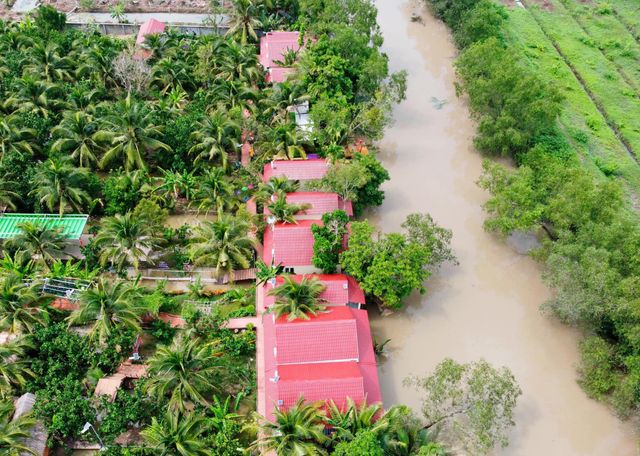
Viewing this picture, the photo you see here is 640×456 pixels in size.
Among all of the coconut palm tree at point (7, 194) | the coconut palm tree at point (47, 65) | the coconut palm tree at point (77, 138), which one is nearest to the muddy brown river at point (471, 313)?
the coconut palm tree at point (77, 138)

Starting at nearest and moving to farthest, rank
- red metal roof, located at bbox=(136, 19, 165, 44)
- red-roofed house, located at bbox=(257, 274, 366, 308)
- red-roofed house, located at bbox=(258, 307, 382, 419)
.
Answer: red-roofed house, located at bbox=(258, 307, 382, 419), red-roofed house, located at bbox=(257, 274, 366, 308), red metal roof, located at bbox=(136, 19, 165, 44)

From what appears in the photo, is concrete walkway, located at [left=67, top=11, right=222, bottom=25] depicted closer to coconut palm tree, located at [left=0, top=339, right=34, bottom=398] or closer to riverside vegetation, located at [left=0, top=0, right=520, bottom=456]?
riverside vegetation, located at [left=0, top=0, right=520, bottom=456]

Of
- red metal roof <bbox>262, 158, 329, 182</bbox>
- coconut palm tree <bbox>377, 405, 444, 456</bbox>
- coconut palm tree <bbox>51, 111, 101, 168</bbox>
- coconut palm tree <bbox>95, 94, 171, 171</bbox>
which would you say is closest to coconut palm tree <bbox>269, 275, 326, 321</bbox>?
coconut palm tree <bbox>377, 405, 444, 456</bbox>

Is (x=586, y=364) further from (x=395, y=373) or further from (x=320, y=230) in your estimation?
(x=320, y=230)

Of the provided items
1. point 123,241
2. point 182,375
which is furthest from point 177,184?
point 182,375

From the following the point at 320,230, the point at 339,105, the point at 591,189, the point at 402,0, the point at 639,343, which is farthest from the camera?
the point at 402,0

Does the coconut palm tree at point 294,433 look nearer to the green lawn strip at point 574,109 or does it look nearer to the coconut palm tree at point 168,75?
the coconut palm tree at point 168,75

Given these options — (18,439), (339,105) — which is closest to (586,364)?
(339,105)
